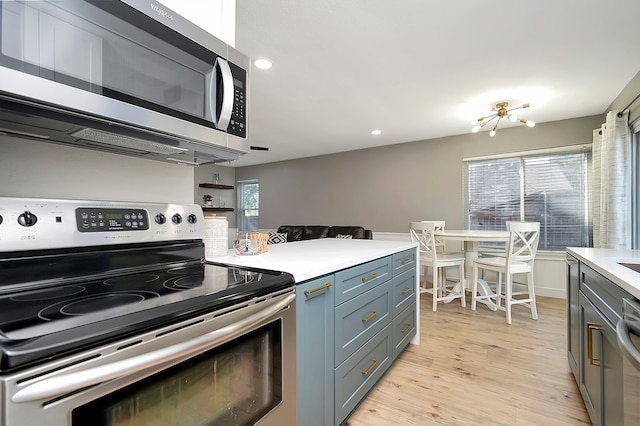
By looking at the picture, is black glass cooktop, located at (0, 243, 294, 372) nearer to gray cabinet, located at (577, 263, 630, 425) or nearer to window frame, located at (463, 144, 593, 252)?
gray cabinet, located at (577, 263, 630, 425)

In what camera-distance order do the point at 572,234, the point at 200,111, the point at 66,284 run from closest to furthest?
the point at 66,284, the point at 200,111, the point at 572,234

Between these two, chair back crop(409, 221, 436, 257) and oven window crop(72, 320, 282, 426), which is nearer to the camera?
oven window crop(72, 320, 282, 426)

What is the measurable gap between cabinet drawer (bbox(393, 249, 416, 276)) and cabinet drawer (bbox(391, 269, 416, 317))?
4cm

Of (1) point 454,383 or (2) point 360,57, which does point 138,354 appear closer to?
(1) point 454,383

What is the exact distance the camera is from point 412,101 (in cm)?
329

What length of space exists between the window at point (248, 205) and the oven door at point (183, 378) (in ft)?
21.0

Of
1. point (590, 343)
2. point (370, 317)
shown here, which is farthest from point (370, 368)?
point (590, 343)

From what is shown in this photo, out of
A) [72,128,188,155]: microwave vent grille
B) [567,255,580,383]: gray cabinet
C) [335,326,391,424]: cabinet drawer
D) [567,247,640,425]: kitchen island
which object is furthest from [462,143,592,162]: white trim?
[72,128,188,155]: microwave vent grille

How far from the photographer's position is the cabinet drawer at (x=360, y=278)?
1.45m

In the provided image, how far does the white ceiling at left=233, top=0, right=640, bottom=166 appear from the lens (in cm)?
185

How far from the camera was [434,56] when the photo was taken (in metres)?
2.36

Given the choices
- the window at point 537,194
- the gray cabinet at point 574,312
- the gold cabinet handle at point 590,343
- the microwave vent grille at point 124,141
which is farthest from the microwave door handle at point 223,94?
the window at point 537,194

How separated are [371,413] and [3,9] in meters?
2.12

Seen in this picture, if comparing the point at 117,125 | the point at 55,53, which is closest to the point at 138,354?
the point at 117,125
